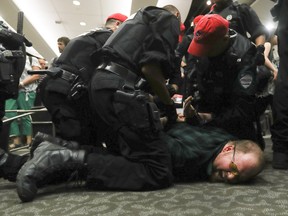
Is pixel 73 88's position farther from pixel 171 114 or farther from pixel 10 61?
pixel 171 114

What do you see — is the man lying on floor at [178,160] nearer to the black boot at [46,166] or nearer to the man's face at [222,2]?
the black boot at [46,166]

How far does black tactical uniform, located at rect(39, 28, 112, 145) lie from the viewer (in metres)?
1.41

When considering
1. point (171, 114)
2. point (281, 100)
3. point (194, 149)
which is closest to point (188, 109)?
point (171, 114)

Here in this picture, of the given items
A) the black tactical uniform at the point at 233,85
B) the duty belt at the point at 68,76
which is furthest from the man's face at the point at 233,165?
the duty belt at the point at 68,76

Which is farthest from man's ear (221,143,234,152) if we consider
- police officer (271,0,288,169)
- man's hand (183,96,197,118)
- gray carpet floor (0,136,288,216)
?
police officer (271,0,288,169)

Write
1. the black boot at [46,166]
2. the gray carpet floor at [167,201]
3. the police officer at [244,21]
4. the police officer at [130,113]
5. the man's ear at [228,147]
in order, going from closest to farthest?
the gray carpet floor at [167,201]
the black boot at [46,166]
the police officer at [130,113]
the man's ear at [228,147]
the police officer at [244,21]

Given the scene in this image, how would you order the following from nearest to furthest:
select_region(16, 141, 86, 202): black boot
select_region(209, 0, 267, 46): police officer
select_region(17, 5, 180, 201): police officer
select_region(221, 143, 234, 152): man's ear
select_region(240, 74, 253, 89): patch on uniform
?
select_region(16, 141, 86, 202): black boot < select_region(17, 5, 180, 201): police officer < select_region(221, 143, 234, 152): man's ear < select_region(240, 74, 253, 89): patch on uniform < select_region(209, 0, 267, 46): police officer

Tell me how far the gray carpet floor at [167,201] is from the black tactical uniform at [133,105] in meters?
0.07

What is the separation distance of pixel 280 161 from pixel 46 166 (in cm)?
113

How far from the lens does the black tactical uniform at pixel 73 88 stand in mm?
1414

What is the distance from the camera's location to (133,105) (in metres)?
1.23

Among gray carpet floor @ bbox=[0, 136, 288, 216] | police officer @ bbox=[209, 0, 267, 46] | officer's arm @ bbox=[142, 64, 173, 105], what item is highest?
police officer @ bbox=[209, 0, 267, 46]

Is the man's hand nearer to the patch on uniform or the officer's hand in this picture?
the officer's hand

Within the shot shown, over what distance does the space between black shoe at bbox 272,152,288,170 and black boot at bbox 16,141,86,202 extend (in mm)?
969
